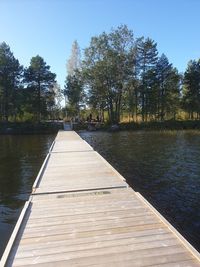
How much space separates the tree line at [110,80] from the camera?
47688 millimetres

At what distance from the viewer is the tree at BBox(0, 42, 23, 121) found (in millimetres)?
46781

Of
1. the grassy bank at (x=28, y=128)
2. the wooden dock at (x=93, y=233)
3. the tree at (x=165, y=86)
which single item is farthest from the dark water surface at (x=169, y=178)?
the tree at (x=165, y=86)

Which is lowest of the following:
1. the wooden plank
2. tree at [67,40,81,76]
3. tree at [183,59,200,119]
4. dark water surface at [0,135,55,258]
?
dark water surface at [0,135,55,258]

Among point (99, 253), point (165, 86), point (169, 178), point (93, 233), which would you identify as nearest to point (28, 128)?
point (165, 86)

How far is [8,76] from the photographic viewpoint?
4719cm

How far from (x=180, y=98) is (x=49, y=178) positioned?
4842cm

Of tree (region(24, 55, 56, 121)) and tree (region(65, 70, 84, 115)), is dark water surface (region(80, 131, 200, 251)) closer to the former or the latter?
tree (region(24, 55, 56, 121))

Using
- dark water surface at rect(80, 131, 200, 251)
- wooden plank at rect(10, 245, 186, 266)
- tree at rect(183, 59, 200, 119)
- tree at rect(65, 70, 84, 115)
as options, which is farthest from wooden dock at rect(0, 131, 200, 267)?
tree at rect(183, 59, 200, 119)

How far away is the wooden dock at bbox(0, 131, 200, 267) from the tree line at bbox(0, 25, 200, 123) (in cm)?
4032

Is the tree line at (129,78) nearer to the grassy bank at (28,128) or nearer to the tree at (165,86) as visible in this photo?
the tree at (165,86)

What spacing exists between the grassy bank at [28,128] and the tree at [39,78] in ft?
12.2

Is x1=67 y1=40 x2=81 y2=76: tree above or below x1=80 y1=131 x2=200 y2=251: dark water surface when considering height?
above

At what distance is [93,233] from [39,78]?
45.3 m

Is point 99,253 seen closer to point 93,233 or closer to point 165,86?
point 93,233
